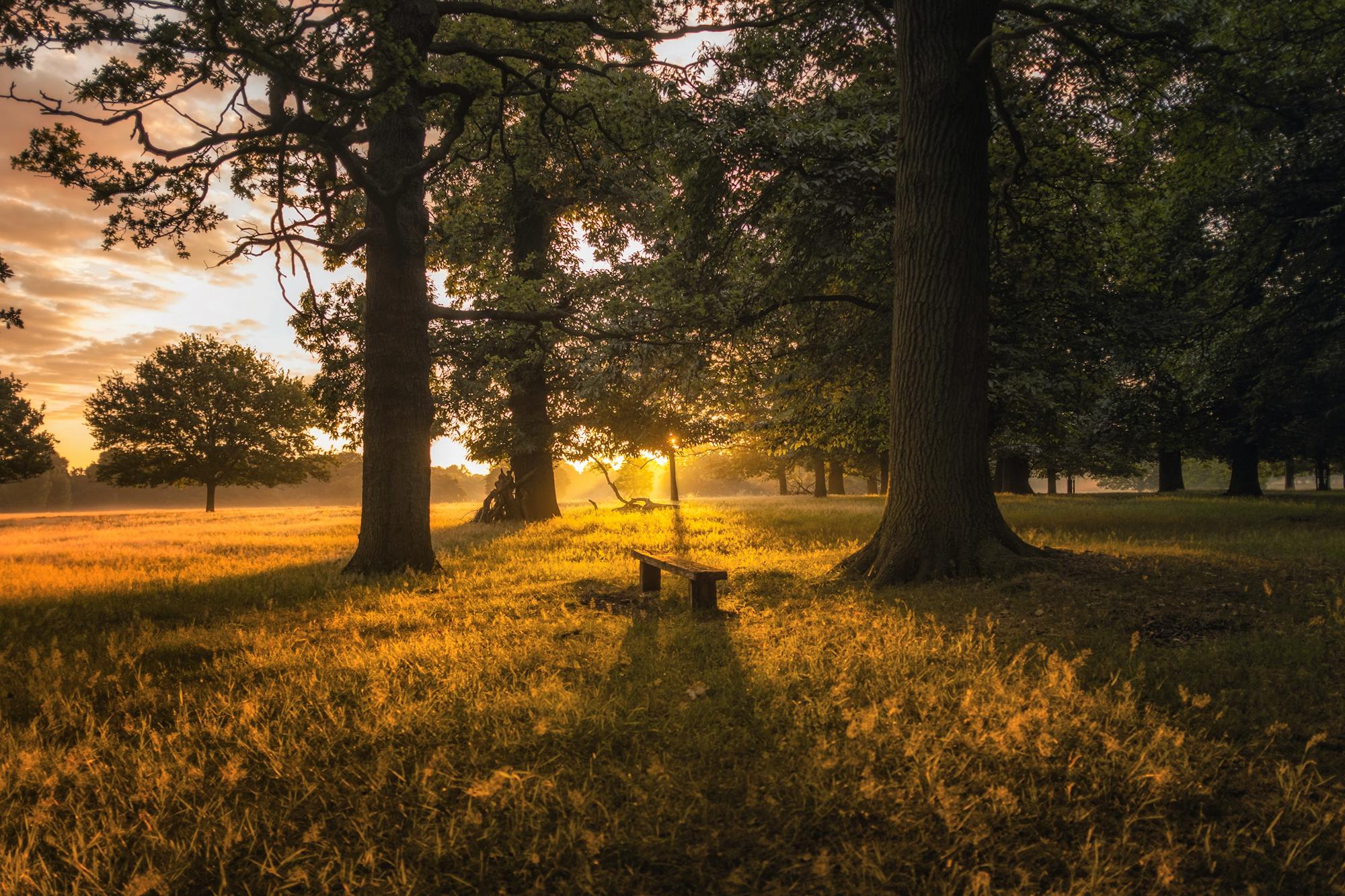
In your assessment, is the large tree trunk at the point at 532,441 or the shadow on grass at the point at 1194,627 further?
the large tree trunk at the point at 532,441

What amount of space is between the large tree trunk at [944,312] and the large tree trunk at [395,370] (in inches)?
285

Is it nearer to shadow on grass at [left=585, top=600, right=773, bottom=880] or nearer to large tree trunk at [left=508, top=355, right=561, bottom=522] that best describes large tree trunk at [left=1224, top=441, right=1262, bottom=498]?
large tree trunk at [left=508, top=355, right=561, bottom=522]

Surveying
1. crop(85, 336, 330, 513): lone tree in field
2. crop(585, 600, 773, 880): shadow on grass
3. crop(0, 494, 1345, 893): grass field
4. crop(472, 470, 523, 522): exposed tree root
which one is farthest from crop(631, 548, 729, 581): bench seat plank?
crop(85, 336, 330, 513): lone tree in field

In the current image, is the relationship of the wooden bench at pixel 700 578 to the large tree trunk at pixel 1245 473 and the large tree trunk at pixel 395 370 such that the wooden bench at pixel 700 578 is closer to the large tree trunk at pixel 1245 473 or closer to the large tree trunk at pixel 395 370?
the large tree trunk at pixel 395 370

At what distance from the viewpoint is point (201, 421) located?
37.9 m

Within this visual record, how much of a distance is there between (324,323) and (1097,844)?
46.6ft

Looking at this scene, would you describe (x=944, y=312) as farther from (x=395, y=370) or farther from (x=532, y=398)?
(x=532, y=398)

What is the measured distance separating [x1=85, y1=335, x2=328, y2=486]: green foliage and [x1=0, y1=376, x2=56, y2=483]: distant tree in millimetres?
3404

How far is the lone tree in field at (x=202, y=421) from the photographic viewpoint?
121ft

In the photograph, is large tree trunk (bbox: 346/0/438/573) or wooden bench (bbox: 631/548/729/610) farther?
large tree trunk (bbox: 346/0/438/573)

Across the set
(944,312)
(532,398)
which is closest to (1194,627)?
(944,312)

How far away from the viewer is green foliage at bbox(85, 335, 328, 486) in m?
36.8

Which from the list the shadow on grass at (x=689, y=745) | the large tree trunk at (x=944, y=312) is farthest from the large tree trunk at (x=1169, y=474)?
the shadow on grass at (x=689, y=745)

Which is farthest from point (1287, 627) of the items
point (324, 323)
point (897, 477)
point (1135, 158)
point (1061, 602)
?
point (324, 323)
